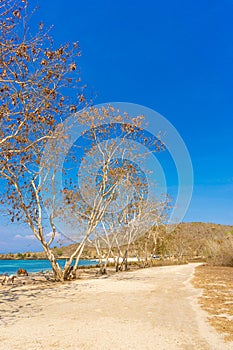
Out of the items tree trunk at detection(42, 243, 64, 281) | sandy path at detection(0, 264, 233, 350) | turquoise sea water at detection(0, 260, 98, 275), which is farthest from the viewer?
turquoise sea water at detection(0, 260, 98, 275)

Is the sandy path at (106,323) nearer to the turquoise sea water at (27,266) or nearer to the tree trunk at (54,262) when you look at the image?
the tree trunk at (54,262)

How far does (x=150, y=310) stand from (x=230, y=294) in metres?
3.63

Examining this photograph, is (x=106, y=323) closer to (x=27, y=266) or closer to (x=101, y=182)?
(x=101, y=182)

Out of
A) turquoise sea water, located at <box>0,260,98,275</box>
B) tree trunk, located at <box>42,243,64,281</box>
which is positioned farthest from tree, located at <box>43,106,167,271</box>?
turquoise sea water, located at <box>0,260,98,275</box>

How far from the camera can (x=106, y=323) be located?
19.3 feet

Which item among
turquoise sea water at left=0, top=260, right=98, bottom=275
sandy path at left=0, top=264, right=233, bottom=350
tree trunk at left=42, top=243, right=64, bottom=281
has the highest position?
tree trunk at left=42, top=243, right=64, bottom=281

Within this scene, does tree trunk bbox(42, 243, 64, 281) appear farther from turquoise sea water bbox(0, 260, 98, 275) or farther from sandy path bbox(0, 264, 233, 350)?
turquoise sea water bbox(0, 260, 98, 275)

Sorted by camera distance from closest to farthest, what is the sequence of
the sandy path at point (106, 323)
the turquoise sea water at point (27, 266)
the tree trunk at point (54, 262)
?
the sandy path at point (106, 323) → the tree trunk at point (54, 262) → the turquoise sea water at point (27, 266)

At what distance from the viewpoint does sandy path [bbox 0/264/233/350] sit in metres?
4.63

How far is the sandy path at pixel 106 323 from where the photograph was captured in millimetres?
4629

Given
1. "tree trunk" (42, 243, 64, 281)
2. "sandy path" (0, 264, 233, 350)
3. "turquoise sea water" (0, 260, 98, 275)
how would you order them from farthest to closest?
1. "turquoise sea water" (0, 260, 98, 275)
2. "tree trunk" (42, 243, 64, 281)
3. "sandy path" (0, 264, 233, 350)

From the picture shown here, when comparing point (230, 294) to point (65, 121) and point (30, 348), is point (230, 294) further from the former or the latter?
point (65, 121)

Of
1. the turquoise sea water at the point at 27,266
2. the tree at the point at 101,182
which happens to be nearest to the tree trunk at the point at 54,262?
the tree at the point at 101,182

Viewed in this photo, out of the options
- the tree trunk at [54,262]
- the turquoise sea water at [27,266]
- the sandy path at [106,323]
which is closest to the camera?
the sandy path at [106,323]
